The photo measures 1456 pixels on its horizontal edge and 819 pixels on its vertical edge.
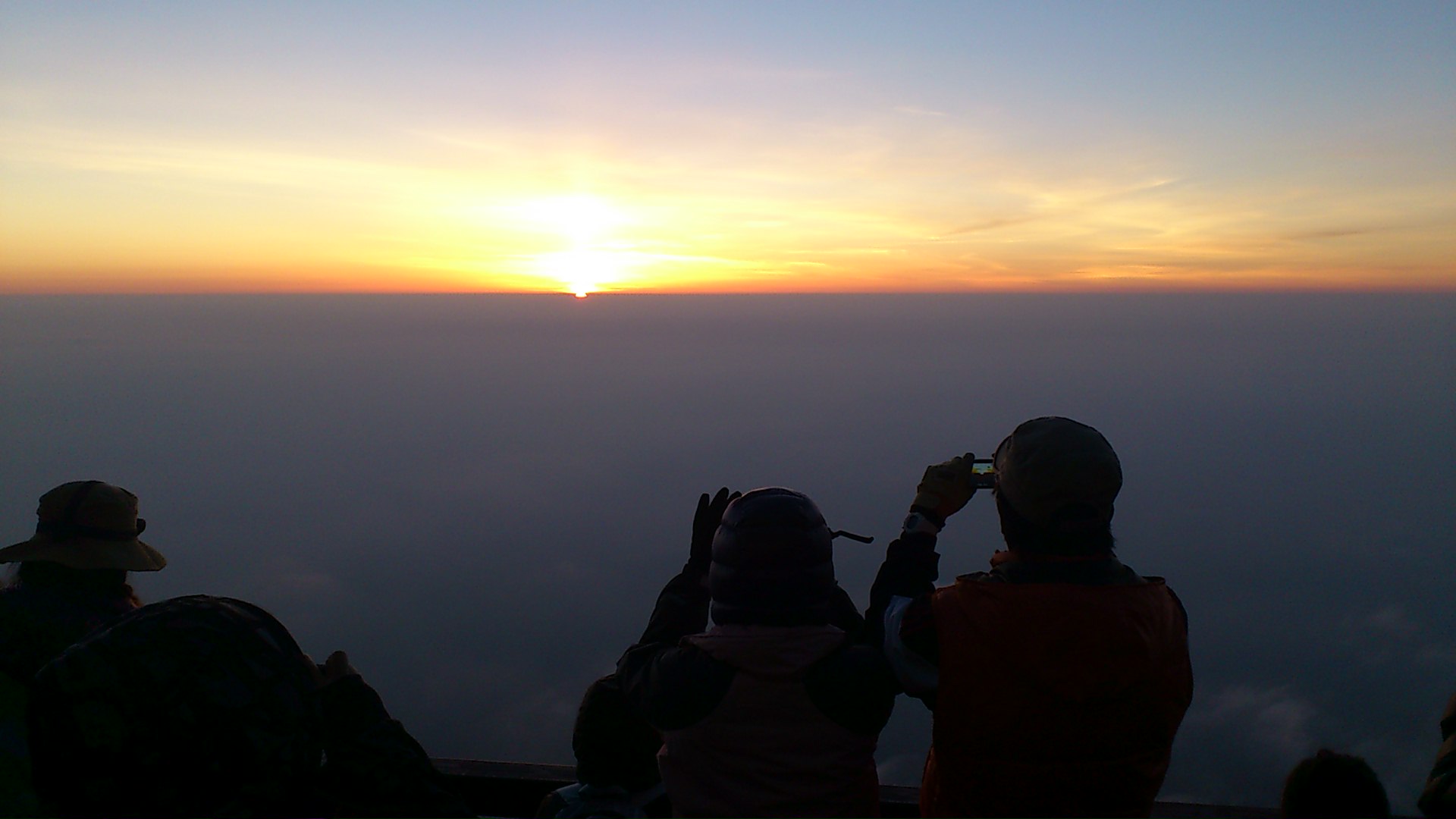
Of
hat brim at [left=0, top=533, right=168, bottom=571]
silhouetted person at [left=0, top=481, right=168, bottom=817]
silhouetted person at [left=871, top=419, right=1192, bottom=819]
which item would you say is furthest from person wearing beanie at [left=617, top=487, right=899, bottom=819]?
hat brim at [left=0, top=533, right=168, bottom=571]

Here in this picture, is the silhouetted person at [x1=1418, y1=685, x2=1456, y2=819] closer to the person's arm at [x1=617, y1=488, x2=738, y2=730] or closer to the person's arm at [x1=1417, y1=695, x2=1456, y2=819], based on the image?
the person's arm at [x1=1417, y1=695, x2=1456, y2=819]

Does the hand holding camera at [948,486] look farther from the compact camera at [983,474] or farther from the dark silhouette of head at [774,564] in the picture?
the dark silhouette of head at [774,564]

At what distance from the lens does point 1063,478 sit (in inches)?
69.8

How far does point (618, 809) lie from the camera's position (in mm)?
2004

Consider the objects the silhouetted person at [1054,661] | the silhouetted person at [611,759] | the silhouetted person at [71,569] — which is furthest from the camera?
the silhouetted person at [71,569]

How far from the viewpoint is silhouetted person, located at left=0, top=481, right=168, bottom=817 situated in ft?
6.99

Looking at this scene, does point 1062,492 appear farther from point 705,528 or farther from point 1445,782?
point 1445,782

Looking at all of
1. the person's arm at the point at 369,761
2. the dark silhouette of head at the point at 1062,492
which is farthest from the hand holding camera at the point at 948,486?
the person's arm at the point at 369,761

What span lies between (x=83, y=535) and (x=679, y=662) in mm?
1884

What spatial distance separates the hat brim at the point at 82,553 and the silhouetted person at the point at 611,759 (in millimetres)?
1423

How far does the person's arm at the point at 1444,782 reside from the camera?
172 cm

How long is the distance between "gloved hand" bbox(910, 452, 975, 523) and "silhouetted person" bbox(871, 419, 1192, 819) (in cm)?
38

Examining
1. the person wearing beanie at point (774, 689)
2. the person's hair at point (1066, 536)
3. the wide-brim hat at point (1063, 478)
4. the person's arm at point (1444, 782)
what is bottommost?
the person's arm at point (1444, 782)

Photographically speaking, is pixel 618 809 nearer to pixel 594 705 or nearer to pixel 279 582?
pixel 594 705
